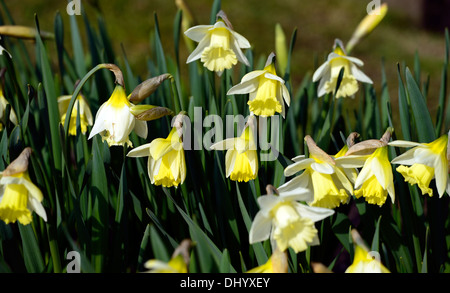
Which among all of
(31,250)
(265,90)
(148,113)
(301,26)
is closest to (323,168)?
(265,90)

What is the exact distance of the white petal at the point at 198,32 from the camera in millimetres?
1411

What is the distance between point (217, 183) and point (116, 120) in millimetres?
320

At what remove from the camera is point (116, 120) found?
1214 millimetres

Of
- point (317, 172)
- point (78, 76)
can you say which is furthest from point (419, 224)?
point (78, 76)

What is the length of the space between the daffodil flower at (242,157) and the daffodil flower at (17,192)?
1.36 ft

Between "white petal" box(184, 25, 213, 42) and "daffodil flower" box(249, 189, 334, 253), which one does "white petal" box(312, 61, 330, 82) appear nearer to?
"white petal" box(184, 25, 213, 42)

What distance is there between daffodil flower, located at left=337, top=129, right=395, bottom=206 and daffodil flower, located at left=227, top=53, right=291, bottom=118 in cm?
24

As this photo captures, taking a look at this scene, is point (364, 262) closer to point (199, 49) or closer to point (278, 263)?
point (278, 263)

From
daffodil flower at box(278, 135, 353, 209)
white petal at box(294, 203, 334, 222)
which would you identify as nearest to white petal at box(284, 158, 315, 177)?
daffodil flower at box(278, 135, 353, 209)

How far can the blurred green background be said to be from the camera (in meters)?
4.43

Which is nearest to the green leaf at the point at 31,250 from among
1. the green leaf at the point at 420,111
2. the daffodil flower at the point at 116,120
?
the daffodil flower at the point at 116,120

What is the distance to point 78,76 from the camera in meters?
2.04

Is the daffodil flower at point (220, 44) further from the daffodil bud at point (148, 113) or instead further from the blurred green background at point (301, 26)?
the blurred green background at point (301, 26)
